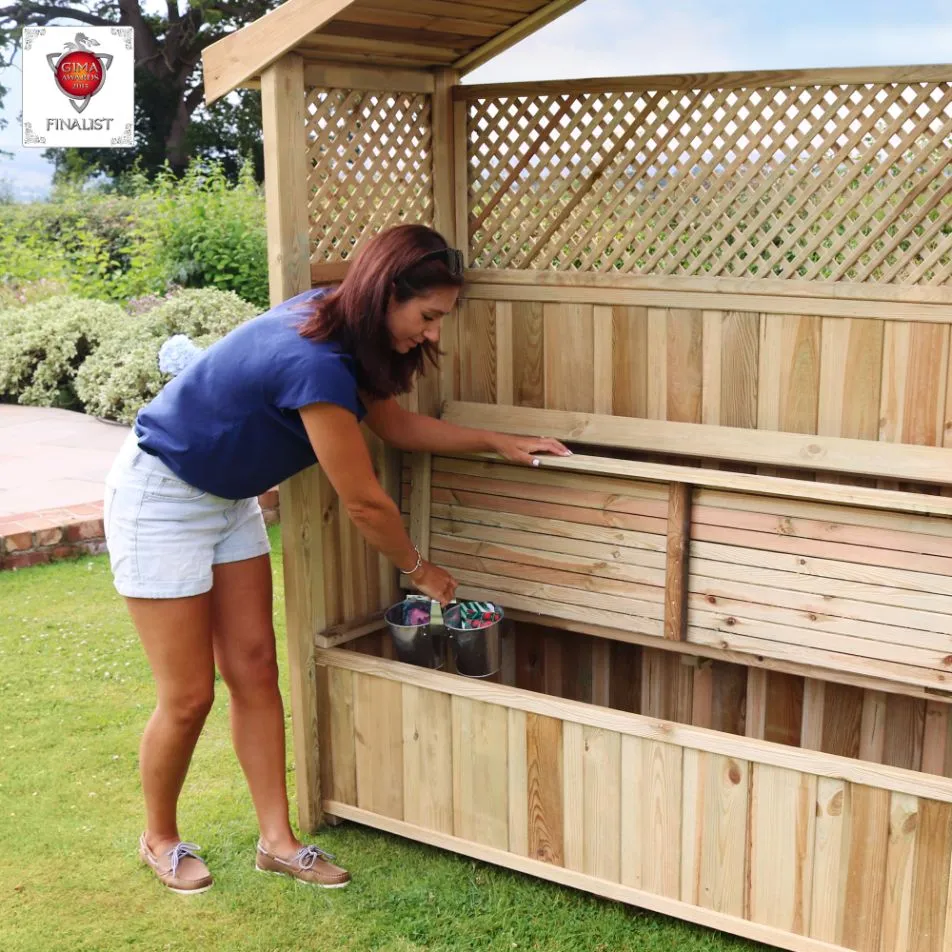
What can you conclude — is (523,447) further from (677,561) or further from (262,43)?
(262,43)

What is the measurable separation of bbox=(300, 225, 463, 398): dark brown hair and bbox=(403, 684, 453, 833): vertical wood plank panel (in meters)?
0.86

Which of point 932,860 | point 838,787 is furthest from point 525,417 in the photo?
point 932,860

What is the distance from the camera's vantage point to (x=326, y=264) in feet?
10.4

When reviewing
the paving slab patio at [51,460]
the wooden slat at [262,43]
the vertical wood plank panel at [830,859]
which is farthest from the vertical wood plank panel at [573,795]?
the paving slab patio at [51,460]

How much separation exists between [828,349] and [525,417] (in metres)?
0.82

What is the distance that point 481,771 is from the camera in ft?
10.0

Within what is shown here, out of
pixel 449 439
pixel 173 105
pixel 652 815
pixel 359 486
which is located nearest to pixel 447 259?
pixel 359 486

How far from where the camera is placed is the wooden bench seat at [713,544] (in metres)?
2.78

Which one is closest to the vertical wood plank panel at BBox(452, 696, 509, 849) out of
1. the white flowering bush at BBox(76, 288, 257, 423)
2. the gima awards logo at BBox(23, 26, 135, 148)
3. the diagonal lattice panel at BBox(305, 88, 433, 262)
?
the diagonal lattice panel at BBox(305, 88, 433, 262)

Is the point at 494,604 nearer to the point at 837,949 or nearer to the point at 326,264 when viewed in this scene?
the point at 326,264

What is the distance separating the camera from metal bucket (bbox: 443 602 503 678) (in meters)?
3.26

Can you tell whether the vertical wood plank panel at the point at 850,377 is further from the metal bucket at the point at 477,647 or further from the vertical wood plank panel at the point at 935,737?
the metal bucket at the point at 477,647

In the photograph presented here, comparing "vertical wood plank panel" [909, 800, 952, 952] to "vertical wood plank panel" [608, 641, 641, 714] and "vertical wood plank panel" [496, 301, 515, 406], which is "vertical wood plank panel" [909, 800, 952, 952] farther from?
"vertical wood plank panel" [496, 301, 515, 406]

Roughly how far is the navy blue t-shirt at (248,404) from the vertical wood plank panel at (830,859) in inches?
49.8
